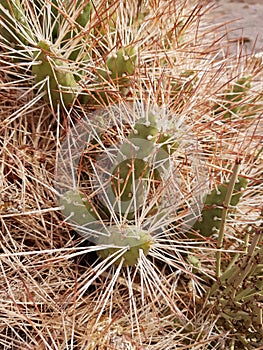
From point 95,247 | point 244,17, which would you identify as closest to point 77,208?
point 95,247

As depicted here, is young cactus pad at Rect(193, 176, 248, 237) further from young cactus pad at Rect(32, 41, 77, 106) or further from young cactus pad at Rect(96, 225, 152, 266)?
young cactus pad at Rect(32, 41, 77, 106)

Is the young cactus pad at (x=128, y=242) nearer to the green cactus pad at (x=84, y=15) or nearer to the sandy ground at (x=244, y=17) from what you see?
the green cactus pad at (x=84, y=15)

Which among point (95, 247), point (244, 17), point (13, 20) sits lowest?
point (95, 247)

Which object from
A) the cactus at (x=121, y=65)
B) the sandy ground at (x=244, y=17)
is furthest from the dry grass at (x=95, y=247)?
the sandy ground at (x=244, y=17)

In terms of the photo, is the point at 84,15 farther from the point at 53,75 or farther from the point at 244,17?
the point at 244,17

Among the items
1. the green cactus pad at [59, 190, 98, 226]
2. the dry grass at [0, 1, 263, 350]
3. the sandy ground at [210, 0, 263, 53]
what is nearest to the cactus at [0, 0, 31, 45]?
the dry grass at [0, 1, 263, 350]
